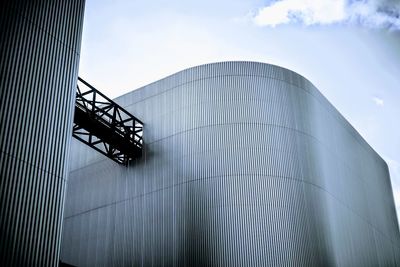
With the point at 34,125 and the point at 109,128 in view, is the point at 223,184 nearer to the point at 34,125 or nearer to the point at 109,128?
the point at 109,128

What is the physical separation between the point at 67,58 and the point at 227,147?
51.2ft

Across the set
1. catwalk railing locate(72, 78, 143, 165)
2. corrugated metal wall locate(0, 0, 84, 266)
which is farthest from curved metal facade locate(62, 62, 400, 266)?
corrugated metal wall locate(0, 0, 84, 266)

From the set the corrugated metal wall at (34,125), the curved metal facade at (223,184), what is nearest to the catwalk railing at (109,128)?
the curved metal facade at (223,184)

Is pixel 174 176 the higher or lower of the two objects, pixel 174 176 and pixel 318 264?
the higher

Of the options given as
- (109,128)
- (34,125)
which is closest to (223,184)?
(109,128)

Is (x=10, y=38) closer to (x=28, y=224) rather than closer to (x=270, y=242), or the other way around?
(x=28, y=224)

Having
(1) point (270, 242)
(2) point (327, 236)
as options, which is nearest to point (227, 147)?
(1) point (270, 242)

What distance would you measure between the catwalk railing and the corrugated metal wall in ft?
37.6

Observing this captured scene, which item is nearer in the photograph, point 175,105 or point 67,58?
point 67,58

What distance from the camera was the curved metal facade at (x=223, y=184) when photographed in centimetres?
3441

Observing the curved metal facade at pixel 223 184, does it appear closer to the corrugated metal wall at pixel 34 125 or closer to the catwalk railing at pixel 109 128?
the catwalk railing at pixel 109 128

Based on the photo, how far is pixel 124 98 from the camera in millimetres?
44406

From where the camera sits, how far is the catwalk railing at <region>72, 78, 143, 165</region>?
36.6 metres

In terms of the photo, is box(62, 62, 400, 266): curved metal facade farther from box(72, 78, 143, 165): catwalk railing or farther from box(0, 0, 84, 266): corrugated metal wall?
box(0, 0, 84, 266): corrugated metal wall
